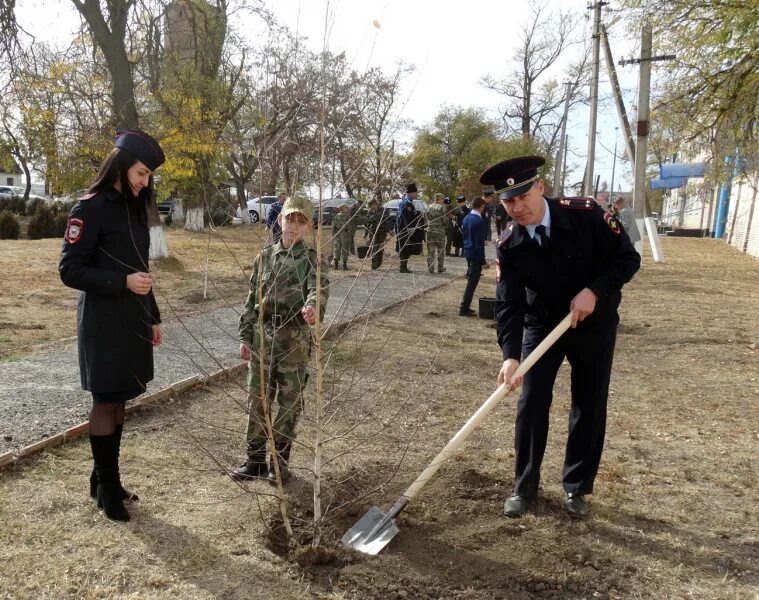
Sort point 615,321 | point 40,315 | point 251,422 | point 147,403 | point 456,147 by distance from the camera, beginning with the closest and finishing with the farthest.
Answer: point 615,321
point 251,422
point 147,403
point 40,315
point 456,147

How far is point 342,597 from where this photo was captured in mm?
2586

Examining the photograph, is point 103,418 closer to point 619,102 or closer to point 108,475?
point 108,475

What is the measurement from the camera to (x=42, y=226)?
2094 centimetres

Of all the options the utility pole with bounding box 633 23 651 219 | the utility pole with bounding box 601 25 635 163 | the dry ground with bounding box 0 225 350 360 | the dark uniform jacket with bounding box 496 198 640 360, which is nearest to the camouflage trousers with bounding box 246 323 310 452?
the dry ground with bounding box 0 225 350 360

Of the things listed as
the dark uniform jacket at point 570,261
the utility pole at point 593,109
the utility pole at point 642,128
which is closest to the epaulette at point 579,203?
the dark uniform jacket at point 570,261

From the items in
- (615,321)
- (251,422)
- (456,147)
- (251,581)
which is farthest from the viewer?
(456,147)

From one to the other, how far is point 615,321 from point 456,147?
124ft

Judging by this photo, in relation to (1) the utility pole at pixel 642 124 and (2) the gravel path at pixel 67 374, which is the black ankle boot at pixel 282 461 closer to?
(2) the gravel path at pixel 67 374

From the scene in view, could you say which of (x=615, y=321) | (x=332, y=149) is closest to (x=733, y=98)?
(x=615, y=321)

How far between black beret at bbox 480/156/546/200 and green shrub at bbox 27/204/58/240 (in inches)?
829

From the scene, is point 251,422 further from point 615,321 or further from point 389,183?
point 615,321

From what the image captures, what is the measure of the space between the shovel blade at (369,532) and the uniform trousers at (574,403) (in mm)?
745

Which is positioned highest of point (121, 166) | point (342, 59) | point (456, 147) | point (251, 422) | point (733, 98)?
point (456, 147)

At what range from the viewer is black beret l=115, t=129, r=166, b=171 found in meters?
2.95
